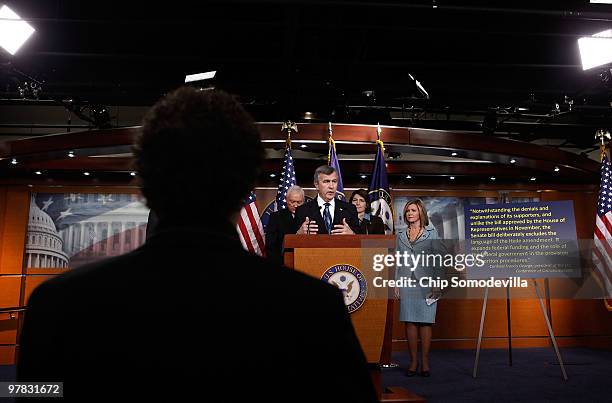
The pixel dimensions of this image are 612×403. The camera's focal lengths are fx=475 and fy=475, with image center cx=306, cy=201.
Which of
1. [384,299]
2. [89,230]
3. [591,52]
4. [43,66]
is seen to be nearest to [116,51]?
[43,66]

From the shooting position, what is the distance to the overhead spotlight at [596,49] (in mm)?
4625

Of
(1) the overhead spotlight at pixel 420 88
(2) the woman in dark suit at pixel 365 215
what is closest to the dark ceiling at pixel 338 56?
(1) the overhead spotlight at pixel 420 88

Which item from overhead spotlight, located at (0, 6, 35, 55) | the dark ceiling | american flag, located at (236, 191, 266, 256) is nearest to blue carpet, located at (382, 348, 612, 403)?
american flag, located at (236, 191, 266, 256)

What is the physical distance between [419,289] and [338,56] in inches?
117

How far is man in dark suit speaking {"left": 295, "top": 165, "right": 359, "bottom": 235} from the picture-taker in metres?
3.81

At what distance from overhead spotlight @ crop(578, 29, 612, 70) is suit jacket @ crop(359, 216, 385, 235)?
256cm

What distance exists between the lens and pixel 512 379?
180 inches

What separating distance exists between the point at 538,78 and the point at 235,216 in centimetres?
696

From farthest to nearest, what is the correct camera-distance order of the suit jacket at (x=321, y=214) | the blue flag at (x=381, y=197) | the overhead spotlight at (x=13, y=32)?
the blue flag at (x=381, y=197), the overhead spotlight at (x=13, y=32), the suit jacket at (x=321, y=214)

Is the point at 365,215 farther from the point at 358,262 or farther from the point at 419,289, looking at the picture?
the point at 358,262

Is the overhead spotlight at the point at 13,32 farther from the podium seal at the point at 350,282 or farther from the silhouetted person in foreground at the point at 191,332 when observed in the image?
the silhouetted person in foreground at the point at 191,332

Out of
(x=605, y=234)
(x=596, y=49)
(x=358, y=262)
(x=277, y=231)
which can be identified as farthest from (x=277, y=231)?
(x=605, y=234)

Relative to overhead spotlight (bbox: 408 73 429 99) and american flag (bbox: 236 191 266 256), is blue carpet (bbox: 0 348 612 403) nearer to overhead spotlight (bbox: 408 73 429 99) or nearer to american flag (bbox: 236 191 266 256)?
american flag (bbox: 236 191 266 256)

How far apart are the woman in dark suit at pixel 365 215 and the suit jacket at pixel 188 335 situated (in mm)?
3639
